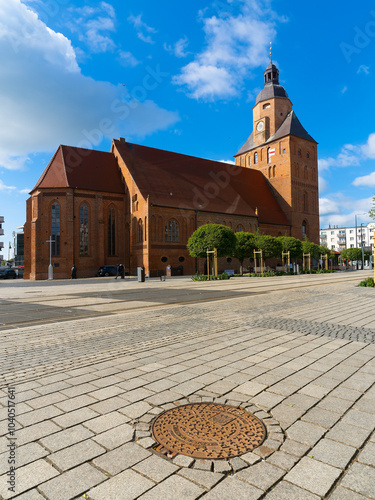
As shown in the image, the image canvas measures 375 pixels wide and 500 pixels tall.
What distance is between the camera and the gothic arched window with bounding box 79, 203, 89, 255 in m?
40.0

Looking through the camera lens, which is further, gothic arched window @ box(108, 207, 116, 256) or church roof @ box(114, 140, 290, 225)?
church roof @ box(114, 140, 290, 225)

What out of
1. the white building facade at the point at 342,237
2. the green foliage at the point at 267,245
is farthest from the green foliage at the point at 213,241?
the white building facade at the point at 342,237

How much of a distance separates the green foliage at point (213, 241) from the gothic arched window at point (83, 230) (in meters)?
15.5

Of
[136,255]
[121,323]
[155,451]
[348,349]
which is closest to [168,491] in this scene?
[155,451]

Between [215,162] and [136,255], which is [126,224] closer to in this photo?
[136,255]

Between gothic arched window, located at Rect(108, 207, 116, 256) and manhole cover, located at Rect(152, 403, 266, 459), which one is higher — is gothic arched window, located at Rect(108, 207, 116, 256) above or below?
above

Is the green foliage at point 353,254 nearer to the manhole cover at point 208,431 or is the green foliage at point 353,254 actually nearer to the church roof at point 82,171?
the church roof at point 82,171

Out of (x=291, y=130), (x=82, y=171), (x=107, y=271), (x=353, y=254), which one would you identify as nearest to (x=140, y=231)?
(x=107, y=271)

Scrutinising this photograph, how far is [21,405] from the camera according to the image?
122 inches

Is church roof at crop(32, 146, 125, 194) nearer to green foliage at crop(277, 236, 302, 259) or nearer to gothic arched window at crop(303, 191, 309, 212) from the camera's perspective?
green foliage at crop(277, 236, 302, 259)

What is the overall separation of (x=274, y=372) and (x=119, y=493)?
2543 mm

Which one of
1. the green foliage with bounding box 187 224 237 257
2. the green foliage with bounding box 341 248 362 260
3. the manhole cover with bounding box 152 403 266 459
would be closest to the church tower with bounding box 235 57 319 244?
the green foliage with bounding box 187 224 237 257

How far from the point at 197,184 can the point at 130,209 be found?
11367 mm

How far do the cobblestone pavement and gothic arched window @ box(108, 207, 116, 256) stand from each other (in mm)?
35873
